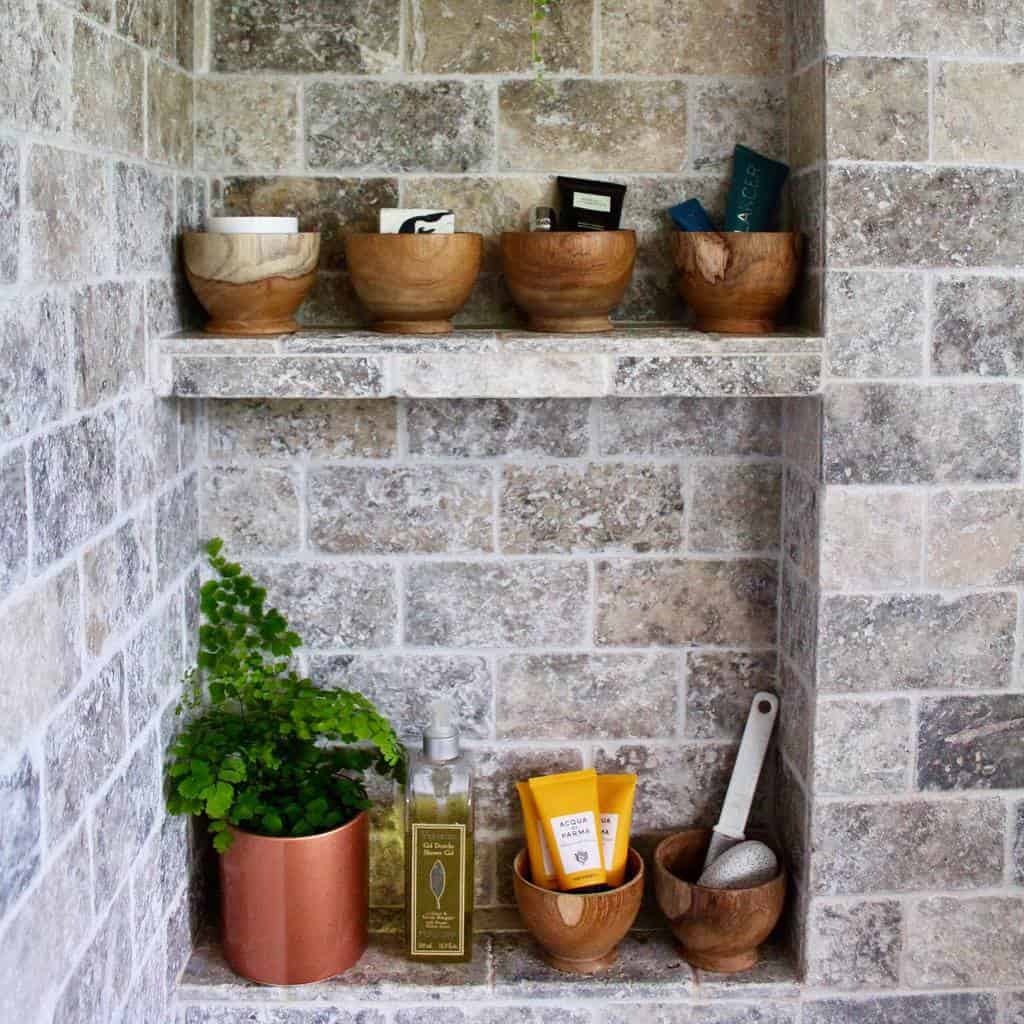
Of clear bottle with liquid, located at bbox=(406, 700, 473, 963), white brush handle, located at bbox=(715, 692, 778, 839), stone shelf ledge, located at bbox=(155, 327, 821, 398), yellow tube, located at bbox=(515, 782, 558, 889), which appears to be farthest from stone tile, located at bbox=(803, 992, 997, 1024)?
stone shelf ledge, located at bbox=(155, 327, 821, 398)

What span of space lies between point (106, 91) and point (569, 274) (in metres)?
0.65

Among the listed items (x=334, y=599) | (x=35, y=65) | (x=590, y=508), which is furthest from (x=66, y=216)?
(x=590, y=508)

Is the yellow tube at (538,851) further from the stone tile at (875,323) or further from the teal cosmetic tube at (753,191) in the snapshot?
the teal cosmetic tube at (753,191)

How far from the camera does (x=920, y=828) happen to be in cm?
187

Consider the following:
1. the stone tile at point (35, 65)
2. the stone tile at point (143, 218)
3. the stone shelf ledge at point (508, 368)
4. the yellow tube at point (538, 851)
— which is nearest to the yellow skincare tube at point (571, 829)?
the yellow tube at point (538, 851)

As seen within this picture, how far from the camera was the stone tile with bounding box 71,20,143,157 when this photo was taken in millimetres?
1396

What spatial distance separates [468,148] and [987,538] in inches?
36.7

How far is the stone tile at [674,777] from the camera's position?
2.05 m

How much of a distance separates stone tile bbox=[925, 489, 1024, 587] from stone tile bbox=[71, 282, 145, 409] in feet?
3.54

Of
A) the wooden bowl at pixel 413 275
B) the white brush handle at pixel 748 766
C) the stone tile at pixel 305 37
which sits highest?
the stone tile at pixel 305 37

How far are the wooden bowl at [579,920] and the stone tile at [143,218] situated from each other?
1012mm

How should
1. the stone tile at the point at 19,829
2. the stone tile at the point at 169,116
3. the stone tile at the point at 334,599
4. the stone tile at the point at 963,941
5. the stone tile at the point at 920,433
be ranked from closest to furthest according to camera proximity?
the stone tile at the point at 19,829 → the stone tile at the point at 169,116 → the stone tile at the point at 920,433 → the stone tile at the point at 963,941 → the stone tile at the point at 334,599

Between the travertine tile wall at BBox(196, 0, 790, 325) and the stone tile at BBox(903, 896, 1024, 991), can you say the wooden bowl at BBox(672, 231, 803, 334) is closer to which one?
the travertine tile wall at BBox(196, 0, 790, 325)

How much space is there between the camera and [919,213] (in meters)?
1.75
